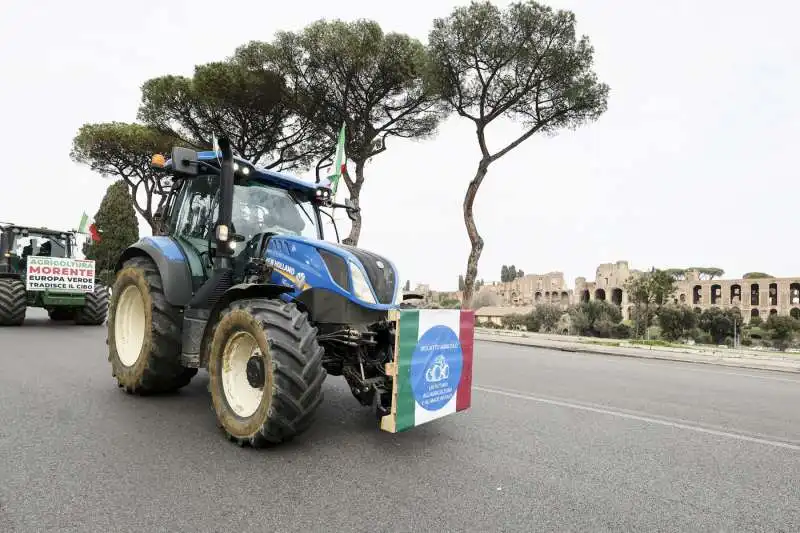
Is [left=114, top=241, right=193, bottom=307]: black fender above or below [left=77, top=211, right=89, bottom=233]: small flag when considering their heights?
below

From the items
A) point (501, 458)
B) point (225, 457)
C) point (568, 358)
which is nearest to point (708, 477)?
point (501, 458)

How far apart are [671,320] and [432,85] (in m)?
41.6

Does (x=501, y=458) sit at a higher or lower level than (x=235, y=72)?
lower

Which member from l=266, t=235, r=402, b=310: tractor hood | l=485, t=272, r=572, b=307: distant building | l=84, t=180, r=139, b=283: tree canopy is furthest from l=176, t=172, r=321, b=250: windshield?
l=485, t=272, r=572, b=307: distant building

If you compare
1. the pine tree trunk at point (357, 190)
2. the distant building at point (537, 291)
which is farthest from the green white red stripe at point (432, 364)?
the distant building at point (537, 291)

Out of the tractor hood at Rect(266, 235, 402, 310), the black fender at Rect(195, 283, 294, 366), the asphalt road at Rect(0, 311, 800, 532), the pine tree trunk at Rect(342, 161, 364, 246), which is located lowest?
the asphalt road at Rect(0, 311, 800, 532)

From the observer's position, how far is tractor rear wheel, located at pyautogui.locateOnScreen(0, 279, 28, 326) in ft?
35.4

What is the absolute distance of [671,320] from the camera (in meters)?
49.5

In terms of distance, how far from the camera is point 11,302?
35.6ft

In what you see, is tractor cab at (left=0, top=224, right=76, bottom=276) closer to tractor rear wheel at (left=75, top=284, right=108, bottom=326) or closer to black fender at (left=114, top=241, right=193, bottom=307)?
tractor rear wheel at (left=75, top=284, right=108, bottom=326)

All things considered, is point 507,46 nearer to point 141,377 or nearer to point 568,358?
point 568,358

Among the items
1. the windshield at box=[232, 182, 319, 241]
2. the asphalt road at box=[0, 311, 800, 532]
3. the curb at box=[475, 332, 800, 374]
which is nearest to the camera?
the asphalt road at box=[0, 311, 800, 532]

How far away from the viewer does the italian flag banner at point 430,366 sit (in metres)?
3.34

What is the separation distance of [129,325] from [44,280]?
7684 millimetres
